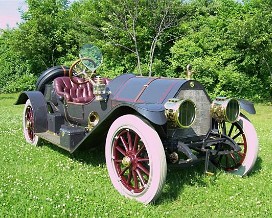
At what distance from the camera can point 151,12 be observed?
666 inches

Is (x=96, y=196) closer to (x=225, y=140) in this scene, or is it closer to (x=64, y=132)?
(x=64, y=132)

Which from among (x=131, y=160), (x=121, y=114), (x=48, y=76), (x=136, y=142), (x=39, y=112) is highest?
(x=48, y=76)

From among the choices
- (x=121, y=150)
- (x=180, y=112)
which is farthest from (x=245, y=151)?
(x=121, y=150)

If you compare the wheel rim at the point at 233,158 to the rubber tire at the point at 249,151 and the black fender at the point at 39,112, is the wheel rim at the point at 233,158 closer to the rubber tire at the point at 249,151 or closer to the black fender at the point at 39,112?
the rubber tire at the point at 249,151

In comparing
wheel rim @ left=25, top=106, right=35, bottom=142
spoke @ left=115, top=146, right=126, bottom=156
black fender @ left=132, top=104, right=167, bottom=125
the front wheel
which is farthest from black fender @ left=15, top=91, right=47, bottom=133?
black fender @ left=132, top=104, right=167, bottom=125

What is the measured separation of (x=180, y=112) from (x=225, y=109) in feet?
2.17

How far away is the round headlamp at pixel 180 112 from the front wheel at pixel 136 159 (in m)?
0.29

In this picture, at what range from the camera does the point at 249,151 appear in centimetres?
476

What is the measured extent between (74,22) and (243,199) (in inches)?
684

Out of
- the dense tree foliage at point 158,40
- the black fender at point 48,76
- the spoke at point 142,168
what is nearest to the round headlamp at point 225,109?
the spoke at point 142,168

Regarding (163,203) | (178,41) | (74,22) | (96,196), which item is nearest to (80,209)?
(96,196)

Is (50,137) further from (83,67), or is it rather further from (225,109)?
(225,109)

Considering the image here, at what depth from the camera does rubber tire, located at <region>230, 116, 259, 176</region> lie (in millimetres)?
4738

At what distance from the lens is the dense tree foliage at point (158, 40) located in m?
15.1
